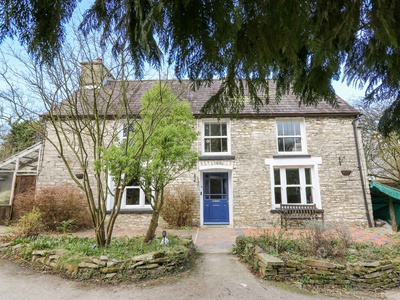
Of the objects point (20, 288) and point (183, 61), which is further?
point (20, 288)

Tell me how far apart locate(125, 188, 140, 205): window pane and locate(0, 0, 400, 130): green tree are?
8530 mm

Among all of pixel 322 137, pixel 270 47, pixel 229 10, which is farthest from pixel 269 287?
pixel 322 137

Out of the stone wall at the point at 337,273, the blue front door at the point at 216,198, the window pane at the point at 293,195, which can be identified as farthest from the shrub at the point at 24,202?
the window pane at the point at 293,195

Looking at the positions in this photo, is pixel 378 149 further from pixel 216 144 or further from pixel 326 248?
pixel 326 248

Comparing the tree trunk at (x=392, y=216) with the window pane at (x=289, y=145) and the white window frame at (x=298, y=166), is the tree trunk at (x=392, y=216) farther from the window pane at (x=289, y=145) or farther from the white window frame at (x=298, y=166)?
the window pane at (x=289, y=145)

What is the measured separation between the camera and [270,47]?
77.8 inches

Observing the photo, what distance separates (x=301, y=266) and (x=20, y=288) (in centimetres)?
519

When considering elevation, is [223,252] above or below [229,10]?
below

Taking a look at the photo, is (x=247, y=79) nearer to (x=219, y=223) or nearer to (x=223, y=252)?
(x=223, y=252)

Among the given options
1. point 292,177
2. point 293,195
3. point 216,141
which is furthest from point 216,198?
point 292,177

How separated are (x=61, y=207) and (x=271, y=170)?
27.5ft

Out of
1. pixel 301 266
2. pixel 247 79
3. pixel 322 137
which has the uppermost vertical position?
pixel 322 137

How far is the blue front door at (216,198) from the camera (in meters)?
10.0

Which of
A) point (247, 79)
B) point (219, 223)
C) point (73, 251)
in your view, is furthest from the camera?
point (219, 223)
